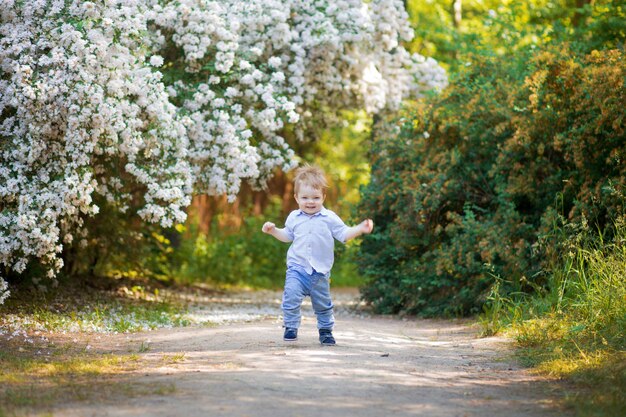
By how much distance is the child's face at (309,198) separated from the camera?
7371 mm


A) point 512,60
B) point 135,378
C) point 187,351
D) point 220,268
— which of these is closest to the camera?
point 135,378

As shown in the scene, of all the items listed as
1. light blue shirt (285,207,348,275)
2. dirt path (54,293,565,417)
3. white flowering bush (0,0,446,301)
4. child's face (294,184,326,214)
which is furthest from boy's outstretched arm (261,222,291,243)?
white flowering bush (0,0,446,301)

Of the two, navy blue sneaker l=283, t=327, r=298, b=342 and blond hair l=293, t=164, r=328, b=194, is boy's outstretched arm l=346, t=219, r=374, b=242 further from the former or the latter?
navy blue sneaker l=283, t=327, r=298, b=342

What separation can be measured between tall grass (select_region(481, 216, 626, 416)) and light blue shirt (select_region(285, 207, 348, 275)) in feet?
5.81

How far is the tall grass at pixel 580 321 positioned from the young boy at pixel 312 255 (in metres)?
1.66

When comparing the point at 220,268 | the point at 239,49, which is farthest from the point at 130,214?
the point at 220,268

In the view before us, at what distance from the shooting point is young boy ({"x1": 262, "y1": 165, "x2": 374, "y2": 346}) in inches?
287

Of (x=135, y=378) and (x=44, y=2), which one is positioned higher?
(x=44, y=2)

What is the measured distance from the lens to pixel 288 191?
2306cm

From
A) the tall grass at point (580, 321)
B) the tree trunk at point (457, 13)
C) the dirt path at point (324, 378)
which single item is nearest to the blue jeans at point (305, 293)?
the dirt path at point (324, 378)

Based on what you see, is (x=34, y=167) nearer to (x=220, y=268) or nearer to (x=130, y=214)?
(x=130, y=214)

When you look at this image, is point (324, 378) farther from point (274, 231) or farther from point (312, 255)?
point (274, 231)

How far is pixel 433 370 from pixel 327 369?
84 cm

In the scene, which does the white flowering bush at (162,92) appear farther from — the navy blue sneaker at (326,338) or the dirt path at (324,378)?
the navy blue sneaker at (326,338)
